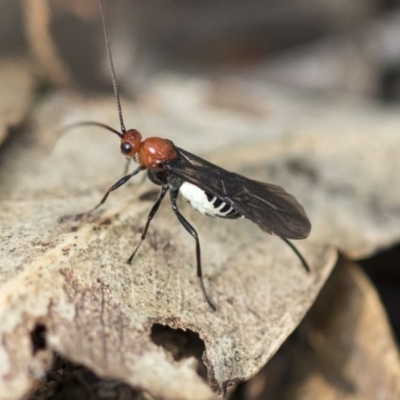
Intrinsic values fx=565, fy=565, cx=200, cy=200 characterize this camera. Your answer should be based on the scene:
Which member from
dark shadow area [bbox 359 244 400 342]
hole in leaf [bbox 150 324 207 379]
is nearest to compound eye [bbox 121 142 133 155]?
hole in leaf [bbox 150 324 207 379]

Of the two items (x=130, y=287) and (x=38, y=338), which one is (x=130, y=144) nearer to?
(x=130, y=287)

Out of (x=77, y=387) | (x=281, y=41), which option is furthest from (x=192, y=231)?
(x=281, y=41)

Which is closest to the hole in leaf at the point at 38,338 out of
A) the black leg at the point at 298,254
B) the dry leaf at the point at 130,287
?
the dry leaf at the point at 130,287

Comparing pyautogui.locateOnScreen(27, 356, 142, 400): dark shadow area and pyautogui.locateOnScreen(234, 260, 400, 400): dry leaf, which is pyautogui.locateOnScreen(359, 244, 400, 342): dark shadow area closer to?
pyautogui.locateOnScreen(234, 260, 400, 400): dry leaf

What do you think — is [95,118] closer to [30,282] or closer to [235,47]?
[30,282]

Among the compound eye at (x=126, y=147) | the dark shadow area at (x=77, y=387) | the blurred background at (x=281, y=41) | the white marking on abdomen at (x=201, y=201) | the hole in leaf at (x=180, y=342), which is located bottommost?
the dark shadow area at (x=77, y=387)

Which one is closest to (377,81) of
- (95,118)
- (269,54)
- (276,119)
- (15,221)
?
(269,54)

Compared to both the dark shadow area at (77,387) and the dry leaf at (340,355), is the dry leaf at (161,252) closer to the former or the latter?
the dark shadow area at (77,387)
